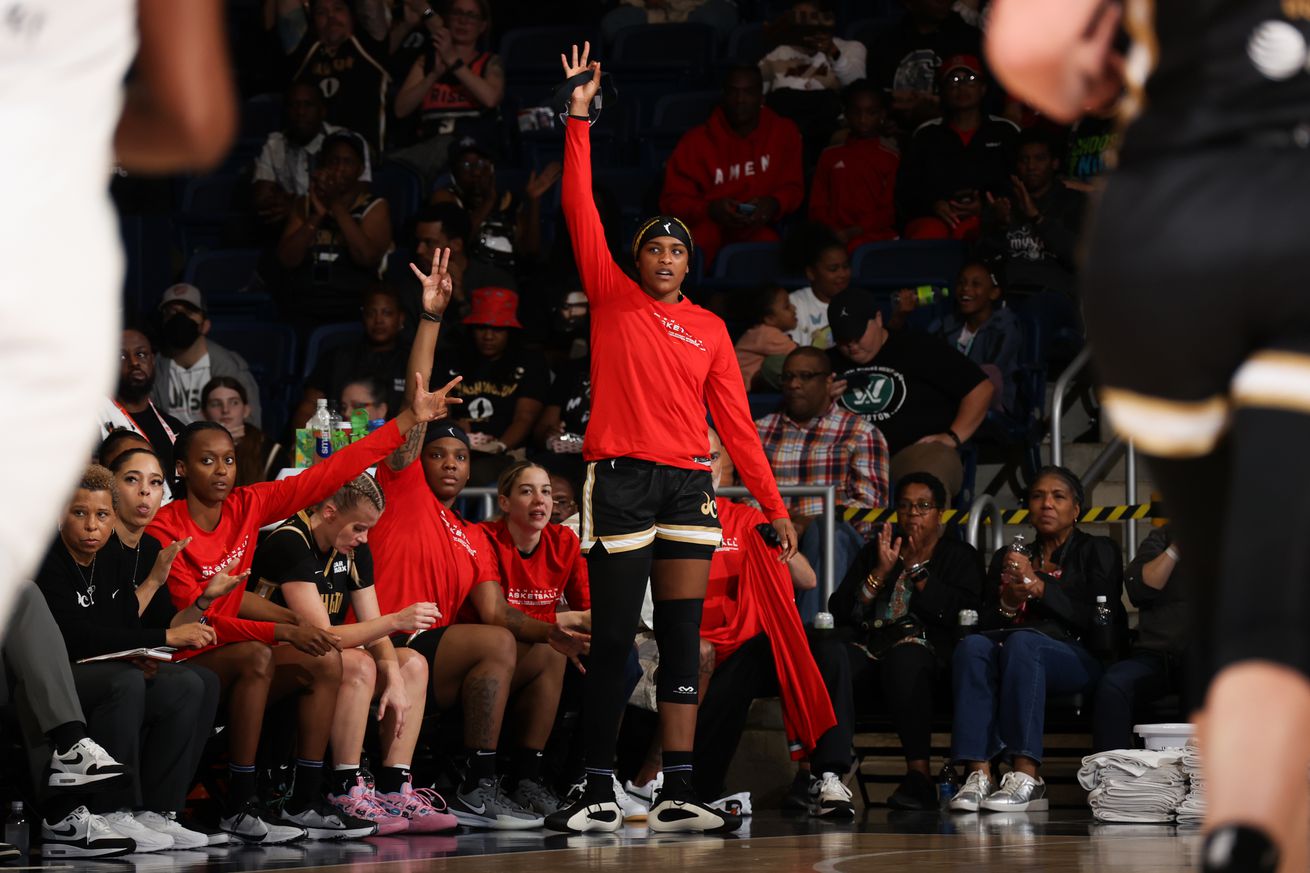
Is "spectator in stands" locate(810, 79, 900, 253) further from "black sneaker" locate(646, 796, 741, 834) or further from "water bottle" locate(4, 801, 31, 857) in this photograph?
"water bottle" locate(4, 801, 31, 857)

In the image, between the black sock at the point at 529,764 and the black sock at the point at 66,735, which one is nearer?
the black sock at the point at 66,735

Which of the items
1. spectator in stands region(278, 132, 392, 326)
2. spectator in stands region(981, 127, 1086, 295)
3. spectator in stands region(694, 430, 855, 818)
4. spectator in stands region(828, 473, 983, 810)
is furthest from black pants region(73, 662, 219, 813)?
spectator in stands region(981, 127, 1086, 295)

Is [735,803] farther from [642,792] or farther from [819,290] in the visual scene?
[819,290]

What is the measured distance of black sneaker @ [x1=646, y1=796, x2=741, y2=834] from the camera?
6746 mm

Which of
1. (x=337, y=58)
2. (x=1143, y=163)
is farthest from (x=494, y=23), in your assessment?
(x=1143, y=163)

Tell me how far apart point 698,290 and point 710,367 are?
12.7ft

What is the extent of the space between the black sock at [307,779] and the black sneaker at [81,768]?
957 mm

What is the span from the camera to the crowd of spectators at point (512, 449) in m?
6.70

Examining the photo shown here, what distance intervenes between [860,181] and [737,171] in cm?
80

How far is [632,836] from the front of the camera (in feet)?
22.0

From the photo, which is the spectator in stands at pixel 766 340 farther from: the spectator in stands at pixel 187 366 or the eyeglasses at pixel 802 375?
the spectator in stands at pixel 187 366

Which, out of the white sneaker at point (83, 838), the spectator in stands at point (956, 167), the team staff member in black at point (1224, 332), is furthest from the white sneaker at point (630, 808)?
the team staff member in black at point (1224, 332)

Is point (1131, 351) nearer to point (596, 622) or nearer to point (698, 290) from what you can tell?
point (596, 622)

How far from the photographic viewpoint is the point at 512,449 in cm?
1030
